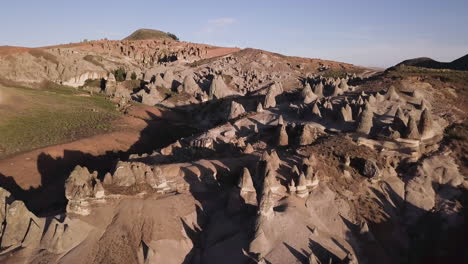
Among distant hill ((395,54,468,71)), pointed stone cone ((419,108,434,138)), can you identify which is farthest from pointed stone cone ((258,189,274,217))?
distant hill ((395,54,468,71))

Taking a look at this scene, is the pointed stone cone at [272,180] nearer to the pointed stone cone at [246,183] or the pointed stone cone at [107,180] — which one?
the pointed stone cone at [246,183]

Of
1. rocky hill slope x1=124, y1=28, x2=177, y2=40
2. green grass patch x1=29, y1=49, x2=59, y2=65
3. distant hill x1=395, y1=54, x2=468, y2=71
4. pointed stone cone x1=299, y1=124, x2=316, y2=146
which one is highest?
rocky hill slope x1=124, y1=28, x2=177, y2=40

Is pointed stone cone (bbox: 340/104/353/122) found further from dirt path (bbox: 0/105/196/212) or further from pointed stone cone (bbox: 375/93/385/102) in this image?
dirt path (bbox: 0/105/196/212)

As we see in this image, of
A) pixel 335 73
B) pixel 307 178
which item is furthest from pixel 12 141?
pixel 335 73

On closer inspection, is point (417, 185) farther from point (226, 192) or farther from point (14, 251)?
point (14, 251)

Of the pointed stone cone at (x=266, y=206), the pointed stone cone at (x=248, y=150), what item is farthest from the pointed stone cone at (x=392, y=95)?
the pointed stone cone at (x=266, y=206)

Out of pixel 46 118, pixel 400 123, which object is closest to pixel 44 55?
pixel 46 118
